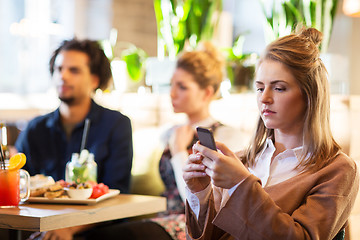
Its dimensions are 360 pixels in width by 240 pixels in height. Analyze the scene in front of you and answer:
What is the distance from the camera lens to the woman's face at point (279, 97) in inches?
50.9

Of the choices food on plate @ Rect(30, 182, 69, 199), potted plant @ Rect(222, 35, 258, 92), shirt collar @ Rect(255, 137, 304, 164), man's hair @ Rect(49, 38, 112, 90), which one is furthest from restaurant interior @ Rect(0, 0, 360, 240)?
food on plate @ Rect(30, 182, 69, 199)

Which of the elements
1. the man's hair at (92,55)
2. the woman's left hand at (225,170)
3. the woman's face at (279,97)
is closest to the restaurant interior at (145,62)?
the man's hair at (92,55)

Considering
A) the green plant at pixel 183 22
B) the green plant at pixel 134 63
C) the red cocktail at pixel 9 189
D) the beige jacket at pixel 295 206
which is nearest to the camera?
the beige jacket at pixel 295 206

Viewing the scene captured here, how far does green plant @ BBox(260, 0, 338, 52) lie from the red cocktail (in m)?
1.84

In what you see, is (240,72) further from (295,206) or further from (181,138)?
(295,206)

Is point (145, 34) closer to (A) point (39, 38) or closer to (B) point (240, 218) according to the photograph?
(A) point (39, 38)

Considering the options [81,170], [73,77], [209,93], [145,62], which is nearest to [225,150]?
[81,170]

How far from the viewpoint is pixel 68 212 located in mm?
1580

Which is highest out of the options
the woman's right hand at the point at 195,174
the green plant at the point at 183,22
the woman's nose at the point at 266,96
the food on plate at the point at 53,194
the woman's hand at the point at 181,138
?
the green plant at the point at 183,22

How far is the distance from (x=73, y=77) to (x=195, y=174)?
1517mm

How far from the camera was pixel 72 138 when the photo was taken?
8.25ft

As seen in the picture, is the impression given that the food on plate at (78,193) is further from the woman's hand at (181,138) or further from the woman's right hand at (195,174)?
the woman's hand at (181,138)

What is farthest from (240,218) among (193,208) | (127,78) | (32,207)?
(127,78)

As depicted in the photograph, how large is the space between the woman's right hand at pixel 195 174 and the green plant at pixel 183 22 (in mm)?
2214
